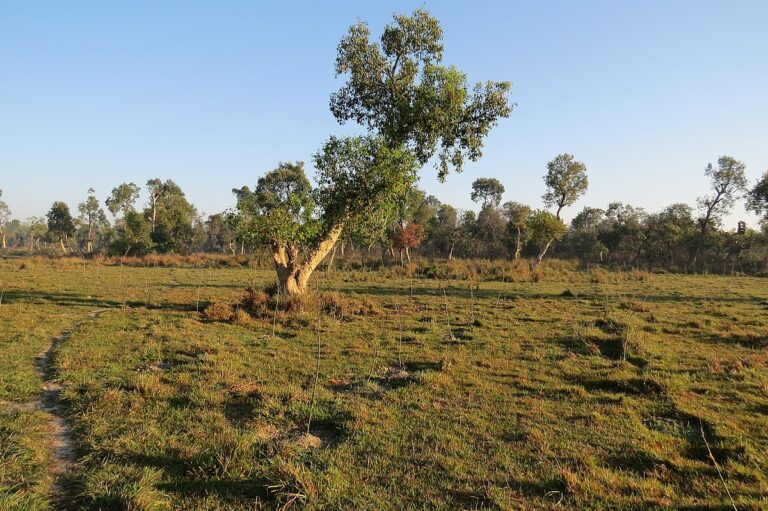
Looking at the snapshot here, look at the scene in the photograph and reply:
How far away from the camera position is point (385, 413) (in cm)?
683

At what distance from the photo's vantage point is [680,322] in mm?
14820

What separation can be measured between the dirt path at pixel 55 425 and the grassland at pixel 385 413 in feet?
0.25

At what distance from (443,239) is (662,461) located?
182ft

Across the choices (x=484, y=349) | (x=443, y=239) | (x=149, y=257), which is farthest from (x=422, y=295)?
(x=443, y=239)

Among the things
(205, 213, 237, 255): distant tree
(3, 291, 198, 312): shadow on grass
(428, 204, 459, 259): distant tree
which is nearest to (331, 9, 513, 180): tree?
(3, 291, 198, 312): shadow on grass

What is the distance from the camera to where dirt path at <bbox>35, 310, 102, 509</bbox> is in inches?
190

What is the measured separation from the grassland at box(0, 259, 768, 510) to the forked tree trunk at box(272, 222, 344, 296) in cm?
203

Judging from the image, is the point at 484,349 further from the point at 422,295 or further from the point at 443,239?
the point at 443,239

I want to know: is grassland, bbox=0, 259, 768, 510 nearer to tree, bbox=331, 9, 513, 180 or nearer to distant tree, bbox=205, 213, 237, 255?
tree, bbox=331, 9, 513, 180

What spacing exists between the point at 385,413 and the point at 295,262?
10.5m

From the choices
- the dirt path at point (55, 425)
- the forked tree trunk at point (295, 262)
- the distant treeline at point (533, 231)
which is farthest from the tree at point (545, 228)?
the dirt path at point (55, 425)

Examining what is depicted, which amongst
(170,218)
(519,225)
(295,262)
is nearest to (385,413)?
(295,262)

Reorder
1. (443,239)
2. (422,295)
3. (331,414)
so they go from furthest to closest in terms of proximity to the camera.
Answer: (443,239) < (422,295) < (331,414)

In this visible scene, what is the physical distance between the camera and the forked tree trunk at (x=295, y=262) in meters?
16.1
